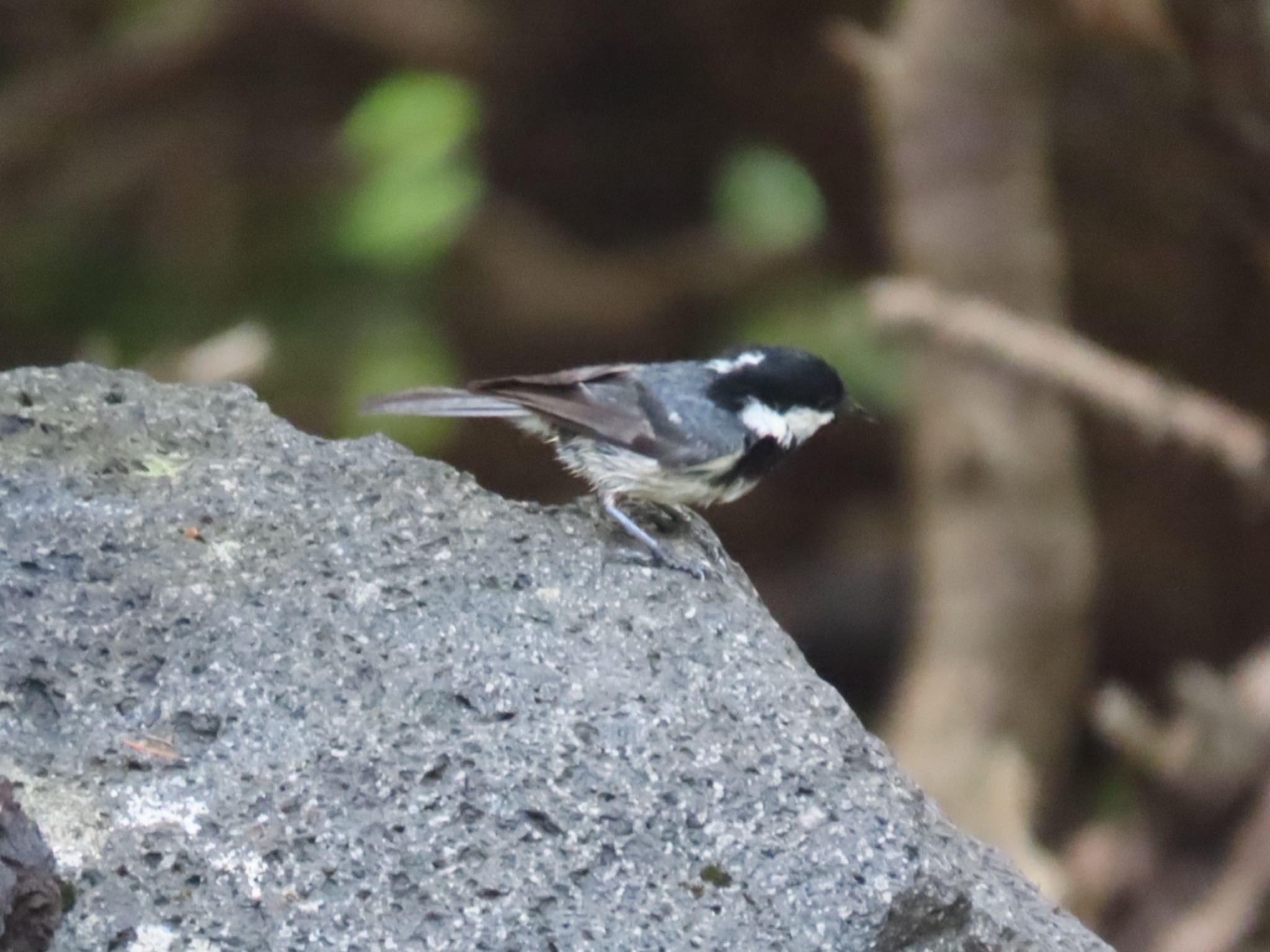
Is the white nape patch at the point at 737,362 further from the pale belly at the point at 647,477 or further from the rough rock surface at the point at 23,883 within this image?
the rough rock surface at the point at 23,883

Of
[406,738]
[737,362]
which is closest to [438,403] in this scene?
[737,362]

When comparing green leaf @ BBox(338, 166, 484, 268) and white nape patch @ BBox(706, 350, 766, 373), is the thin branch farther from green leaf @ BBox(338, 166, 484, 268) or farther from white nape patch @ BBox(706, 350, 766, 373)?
green leaf @ BBox(338, 166, 484, 268)

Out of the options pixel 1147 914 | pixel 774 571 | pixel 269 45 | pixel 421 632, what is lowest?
pixel 774 571

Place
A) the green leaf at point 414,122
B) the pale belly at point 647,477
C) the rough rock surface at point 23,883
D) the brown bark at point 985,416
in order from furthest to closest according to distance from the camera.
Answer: the green leaf at point 414,122 → the brown bark at point 985,416 → the pale belly at point 647,477 → the rough rock surface at point 23,883

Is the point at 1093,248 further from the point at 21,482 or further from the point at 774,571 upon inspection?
the point at 21,482

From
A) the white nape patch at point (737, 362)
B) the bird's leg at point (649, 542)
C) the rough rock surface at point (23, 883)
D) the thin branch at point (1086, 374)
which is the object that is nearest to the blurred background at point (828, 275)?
the thin branch at point (1086, 374)

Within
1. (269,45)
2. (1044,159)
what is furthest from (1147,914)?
(269,45)

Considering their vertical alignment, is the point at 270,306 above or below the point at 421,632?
below

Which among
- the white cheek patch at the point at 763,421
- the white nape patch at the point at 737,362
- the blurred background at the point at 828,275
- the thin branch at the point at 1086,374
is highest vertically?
the white nape patch at the point at 737,362
